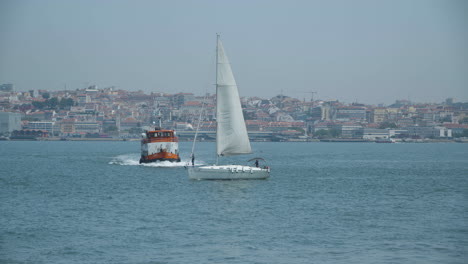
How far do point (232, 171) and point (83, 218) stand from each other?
12.4 meters

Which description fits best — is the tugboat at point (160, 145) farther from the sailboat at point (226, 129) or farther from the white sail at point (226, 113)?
the white sail at point (226, 113)

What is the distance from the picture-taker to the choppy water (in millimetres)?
20144

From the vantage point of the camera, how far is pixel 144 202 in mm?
31328

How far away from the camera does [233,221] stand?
84.0 ft

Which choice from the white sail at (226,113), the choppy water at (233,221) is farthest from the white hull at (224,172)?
the white sail at (226,113)

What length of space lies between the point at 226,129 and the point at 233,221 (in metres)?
13.1

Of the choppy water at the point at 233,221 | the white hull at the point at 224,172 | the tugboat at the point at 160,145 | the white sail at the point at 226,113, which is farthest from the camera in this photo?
the tugboat at the point at 160,145

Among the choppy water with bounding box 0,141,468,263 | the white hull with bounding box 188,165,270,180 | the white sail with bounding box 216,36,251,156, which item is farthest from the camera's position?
the white sail with bounding box 216,36,251,156

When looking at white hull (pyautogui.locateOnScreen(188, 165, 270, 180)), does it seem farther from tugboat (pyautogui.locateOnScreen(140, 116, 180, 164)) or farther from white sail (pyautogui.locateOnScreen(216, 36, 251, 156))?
tugboat (pyautogui.locateOnScreen(140, 116, 180, 164))

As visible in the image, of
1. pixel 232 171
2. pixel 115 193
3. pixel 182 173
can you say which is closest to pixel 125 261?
pixel 115 193

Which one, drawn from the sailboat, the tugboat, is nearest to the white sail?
the sailboat

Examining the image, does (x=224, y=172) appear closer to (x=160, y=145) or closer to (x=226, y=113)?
(x=226, y=113)

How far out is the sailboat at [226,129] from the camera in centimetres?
3788

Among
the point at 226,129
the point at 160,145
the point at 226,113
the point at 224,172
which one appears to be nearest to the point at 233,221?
the point at 224,172
